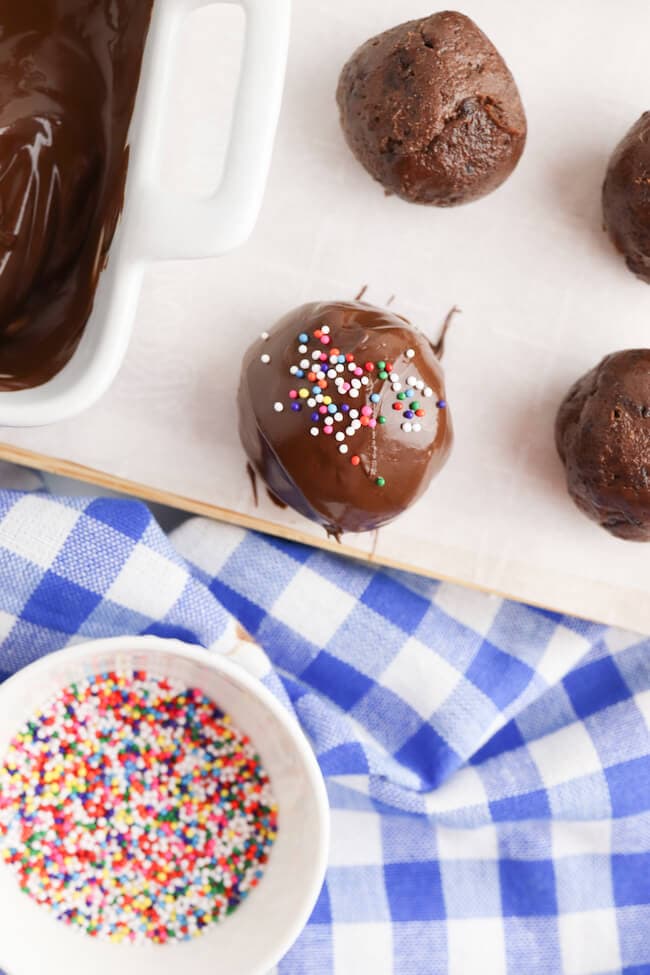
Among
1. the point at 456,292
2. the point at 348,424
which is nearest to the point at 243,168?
the point at 348,424

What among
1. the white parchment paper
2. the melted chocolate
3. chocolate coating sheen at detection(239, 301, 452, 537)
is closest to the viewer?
the melted chocolate

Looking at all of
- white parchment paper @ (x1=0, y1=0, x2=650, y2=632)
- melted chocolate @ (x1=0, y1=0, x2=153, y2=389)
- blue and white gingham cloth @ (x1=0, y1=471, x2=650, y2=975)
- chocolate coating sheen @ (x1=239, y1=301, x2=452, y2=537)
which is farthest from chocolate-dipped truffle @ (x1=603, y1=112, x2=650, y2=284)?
melted chocolate @ (x1=0, y1=0, x2=153, y2=389)

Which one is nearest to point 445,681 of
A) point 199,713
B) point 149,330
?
point 199,713

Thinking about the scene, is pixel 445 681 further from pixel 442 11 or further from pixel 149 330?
pixel 442 11

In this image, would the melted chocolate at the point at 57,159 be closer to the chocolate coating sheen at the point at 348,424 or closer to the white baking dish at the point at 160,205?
the white baking dish at the point at 160,205

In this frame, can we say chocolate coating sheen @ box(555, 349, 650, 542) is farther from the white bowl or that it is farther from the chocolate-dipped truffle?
the white bowl

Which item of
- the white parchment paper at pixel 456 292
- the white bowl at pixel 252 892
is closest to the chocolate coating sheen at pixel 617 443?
the white parchment paper at pixel 456 292
